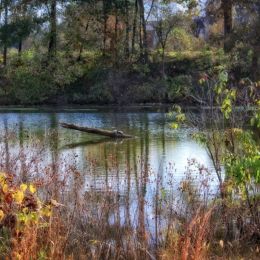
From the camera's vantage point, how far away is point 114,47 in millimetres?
47500

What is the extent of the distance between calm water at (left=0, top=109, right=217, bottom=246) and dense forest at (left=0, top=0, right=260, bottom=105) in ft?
32.9

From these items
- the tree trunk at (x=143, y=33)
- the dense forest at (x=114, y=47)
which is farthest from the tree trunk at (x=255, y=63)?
the tree trunk at (x=143, y=33)

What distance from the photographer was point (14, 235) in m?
6.28

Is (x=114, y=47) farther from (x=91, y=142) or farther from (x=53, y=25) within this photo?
(x=91, y=142)

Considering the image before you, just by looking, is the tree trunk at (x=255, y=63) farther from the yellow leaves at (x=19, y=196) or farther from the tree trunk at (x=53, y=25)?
the yellow leaves at (x=19, y=196)

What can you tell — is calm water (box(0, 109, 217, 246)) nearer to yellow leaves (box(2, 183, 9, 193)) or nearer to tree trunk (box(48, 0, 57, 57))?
yellow leaves (box(2, 183, 9, 193))

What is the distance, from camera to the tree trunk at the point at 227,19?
44938mm

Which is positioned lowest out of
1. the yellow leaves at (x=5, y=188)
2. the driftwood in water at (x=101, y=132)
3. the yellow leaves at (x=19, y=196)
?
the driftwood in water at (x=101, y=132)

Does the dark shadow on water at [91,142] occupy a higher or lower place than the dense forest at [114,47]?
lower

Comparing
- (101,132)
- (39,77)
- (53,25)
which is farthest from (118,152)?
(53,25)

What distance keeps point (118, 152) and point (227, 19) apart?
29545mm

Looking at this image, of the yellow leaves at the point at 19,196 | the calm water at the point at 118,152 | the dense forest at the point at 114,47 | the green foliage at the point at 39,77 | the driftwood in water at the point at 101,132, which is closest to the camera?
the yellow leaves at the point at 19,196

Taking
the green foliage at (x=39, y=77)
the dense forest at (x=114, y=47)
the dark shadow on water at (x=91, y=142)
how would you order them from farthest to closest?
the green foliage at (x=39, y=77), the dense forest at (x=114, y=47), the dark shadow on water at (x=91, y=142)

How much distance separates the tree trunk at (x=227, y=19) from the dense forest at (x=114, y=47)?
7cm
